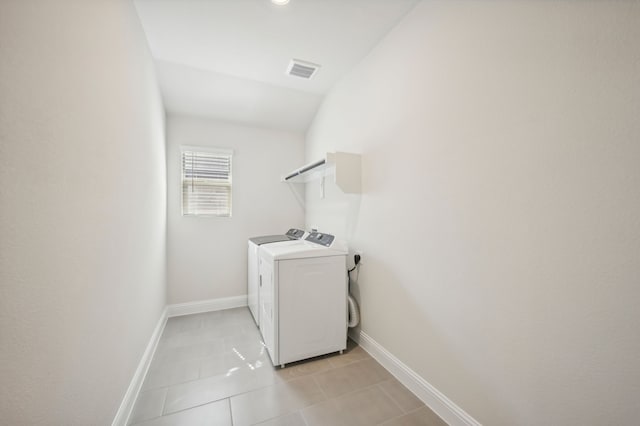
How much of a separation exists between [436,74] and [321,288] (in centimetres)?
178

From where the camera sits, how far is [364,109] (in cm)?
225

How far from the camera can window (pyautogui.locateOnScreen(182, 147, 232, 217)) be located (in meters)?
3.05

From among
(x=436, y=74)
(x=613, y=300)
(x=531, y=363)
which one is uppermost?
(x=436, y=74)

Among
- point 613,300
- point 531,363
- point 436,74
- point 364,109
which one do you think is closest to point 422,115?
point 436,74

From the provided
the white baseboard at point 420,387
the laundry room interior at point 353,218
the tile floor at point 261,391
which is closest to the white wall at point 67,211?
the laundry room interior at point 353,218

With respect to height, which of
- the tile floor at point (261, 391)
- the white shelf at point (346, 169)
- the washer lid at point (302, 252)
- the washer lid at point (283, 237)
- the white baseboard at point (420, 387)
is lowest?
the tile floor at point (261, 391)

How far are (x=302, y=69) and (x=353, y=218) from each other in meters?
1.60

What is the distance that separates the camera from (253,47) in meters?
2.12

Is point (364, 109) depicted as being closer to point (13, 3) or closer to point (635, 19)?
point (635, 19)

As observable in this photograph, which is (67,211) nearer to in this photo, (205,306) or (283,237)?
(283,237)

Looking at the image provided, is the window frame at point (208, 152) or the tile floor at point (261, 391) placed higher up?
the window frame at point (208, 152)

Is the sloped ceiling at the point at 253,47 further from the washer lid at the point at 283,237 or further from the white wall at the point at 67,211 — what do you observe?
the washer lid at the point at 283,237

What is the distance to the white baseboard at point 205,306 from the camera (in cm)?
294

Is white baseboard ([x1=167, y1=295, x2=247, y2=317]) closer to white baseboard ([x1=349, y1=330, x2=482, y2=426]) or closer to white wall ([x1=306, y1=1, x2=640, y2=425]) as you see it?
white baseboard ([x1=349, y1=330, x2=482, y2=426])
